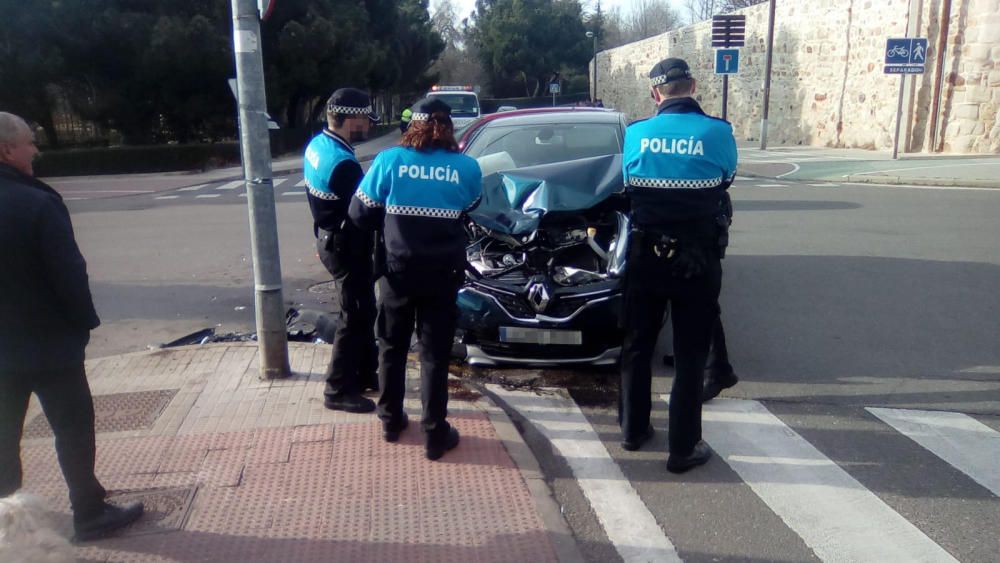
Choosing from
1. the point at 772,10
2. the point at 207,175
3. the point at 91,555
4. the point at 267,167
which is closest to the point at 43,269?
the point at 91,555

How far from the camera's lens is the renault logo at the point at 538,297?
5.79 metres

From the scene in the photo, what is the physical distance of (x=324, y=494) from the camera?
13.7 feet

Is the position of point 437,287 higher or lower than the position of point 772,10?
lower

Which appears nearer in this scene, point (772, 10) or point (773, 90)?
point (772, 10)

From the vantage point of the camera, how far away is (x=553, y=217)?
6.26 meters

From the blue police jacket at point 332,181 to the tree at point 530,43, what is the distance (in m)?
59.1

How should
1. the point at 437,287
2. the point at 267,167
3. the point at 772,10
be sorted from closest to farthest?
1. the point at 437,287
2. the point at 267,167
3. the point at 772,10

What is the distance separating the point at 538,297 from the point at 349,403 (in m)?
1.50

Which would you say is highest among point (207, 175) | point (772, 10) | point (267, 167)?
point (772, 10)

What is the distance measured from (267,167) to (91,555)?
8.98 ft

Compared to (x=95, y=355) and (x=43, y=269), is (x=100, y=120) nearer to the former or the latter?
(x=95, y=355)

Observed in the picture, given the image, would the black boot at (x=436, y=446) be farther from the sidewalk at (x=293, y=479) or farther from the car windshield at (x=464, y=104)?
the car windshield at (x=464, y=104)

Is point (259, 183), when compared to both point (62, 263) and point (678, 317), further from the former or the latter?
point (678, 317)

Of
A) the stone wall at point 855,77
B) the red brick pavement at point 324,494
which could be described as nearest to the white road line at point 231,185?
the red brick pavement at point 324,494
